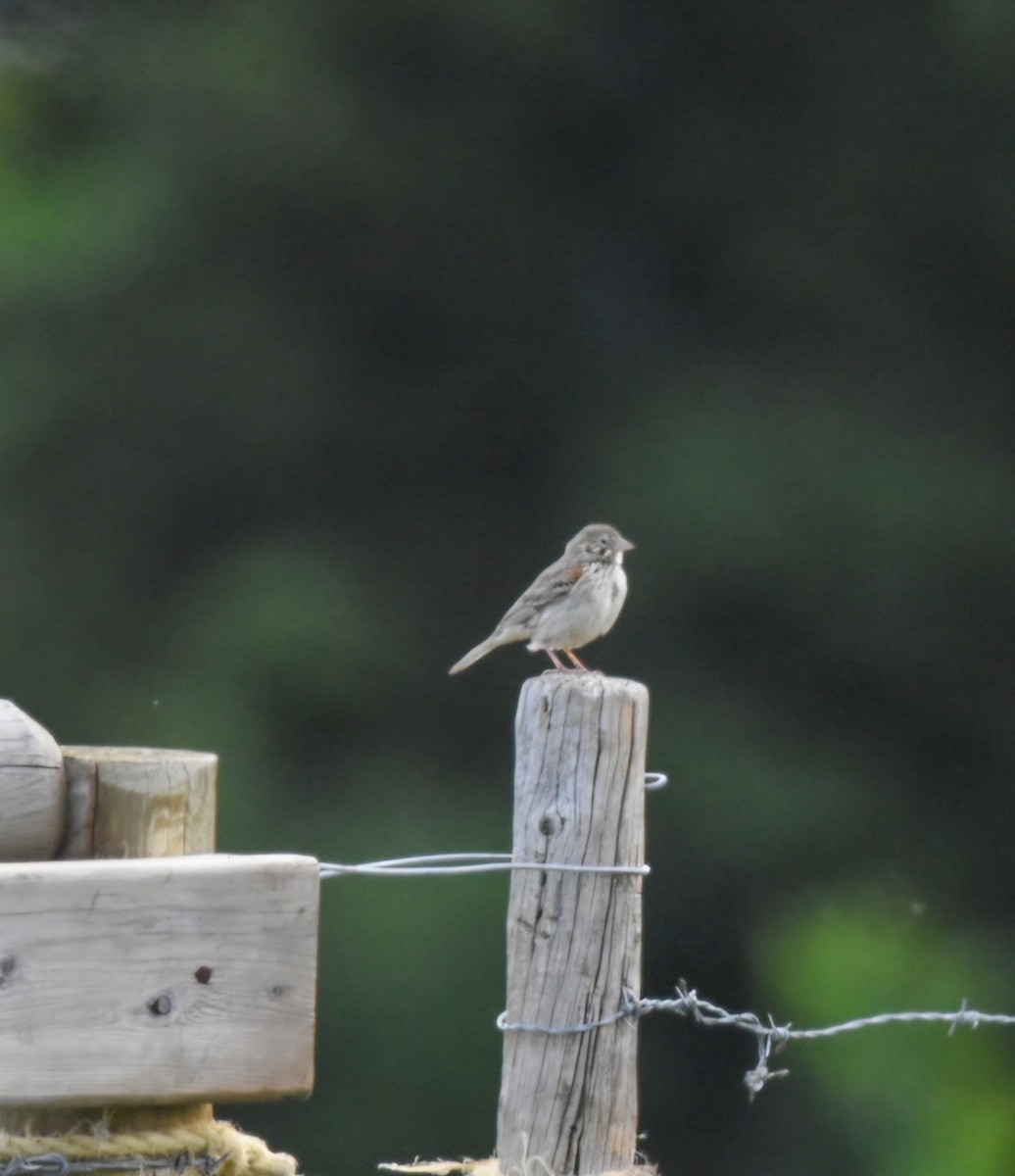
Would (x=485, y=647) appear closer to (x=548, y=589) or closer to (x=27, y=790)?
(x=548, y=589)

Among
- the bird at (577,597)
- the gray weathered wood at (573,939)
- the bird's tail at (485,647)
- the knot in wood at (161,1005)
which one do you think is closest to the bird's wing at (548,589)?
the bird at (577,597)

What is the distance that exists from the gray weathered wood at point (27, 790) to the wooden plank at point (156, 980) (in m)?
0.09

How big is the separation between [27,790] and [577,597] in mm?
3342

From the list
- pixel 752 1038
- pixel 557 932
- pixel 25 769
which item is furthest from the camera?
pixel 752 1038

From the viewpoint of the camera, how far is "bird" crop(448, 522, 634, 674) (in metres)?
5.51

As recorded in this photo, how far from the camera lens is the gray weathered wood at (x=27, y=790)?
2250mm

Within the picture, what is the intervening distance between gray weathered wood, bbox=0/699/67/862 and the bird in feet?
10.6

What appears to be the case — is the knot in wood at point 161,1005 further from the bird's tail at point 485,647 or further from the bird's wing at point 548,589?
the bird's tail at point 485,647

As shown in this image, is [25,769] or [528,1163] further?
[528,1163]

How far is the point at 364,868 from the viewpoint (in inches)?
103

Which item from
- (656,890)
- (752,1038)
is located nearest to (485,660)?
(656,890)

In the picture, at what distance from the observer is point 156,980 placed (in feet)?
7.04

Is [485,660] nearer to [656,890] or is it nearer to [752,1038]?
[656,890]

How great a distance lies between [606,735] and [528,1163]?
0.55 m
